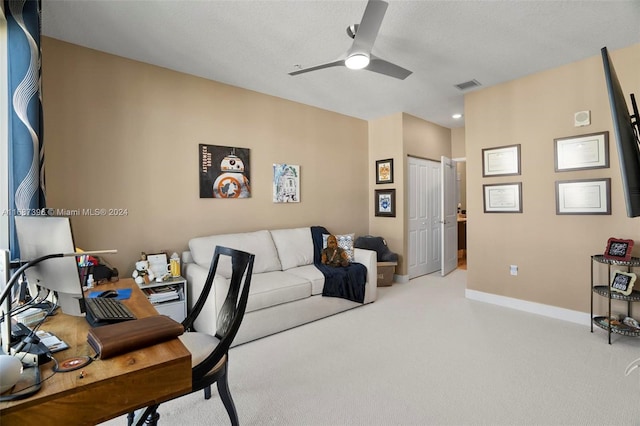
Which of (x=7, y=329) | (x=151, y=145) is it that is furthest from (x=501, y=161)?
(x=7, y=329)

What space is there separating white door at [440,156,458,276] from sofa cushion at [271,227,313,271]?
2413 mm

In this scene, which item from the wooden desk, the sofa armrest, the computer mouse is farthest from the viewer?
the sofa armrest

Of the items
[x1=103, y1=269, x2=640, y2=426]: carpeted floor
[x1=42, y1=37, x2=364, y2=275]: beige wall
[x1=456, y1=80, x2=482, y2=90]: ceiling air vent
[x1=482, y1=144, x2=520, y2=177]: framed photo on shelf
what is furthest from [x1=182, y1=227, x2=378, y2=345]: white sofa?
[x1=456, y1=80, x2=482, y2=90]: ceiling air vent

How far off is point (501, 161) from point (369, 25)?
2.65m

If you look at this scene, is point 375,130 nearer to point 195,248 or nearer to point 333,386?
point 195,248

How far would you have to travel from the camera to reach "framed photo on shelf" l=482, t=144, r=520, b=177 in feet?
11.9

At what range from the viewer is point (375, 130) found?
5.19 meters

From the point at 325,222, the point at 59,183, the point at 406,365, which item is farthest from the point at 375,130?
the point at 59,183

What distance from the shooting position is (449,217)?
5383 millimetres

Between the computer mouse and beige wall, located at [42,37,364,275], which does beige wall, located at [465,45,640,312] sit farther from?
the computer mouse

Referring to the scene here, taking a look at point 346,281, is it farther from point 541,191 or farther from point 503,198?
point 541,191

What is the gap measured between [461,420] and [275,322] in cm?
173

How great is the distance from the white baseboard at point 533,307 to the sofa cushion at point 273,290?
2.32 m

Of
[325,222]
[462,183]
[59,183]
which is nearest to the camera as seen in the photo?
[59,183]
